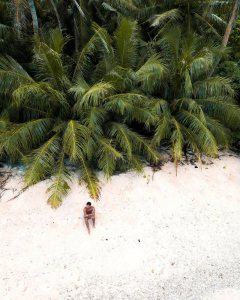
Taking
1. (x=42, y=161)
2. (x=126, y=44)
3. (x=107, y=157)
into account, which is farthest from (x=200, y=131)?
(x=42, y=161)

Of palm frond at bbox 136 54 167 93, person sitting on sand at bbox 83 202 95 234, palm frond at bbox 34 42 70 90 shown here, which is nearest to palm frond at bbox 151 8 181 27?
palm frond at bbox 136 54 167 93

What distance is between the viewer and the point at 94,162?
26.6 ft

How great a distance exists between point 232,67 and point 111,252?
22.3 ft

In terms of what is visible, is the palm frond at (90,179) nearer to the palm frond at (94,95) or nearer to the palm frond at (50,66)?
the palm frond at (94,95)

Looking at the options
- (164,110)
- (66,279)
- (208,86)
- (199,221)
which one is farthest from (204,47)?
(66,279)

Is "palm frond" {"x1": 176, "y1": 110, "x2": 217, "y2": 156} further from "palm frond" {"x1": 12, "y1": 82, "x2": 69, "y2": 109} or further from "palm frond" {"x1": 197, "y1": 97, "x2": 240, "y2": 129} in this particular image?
"palm frond" {"x1": 12, "y1": 82, "x2": 69, "y2": 109}

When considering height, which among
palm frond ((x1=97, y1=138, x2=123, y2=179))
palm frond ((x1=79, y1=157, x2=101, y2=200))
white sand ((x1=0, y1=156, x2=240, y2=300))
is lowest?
white sand ((x1=0, y1=156, x2=240, y2=300))

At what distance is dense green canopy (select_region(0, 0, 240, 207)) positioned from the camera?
737cm

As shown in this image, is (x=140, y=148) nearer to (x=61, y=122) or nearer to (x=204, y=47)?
(x=61, y=122)

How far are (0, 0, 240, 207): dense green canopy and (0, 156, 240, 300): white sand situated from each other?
537 mm

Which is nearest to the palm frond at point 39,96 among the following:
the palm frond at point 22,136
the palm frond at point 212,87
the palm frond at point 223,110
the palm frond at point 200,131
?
the palm frond at point 22,136

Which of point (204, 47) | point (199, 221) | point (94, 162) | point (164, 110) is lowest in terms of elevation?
point (199, 221)

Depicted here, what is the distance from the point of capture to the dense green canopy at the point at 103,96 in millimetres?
7367

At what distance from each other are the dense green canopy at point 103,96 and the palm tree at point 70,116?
0.08ft
